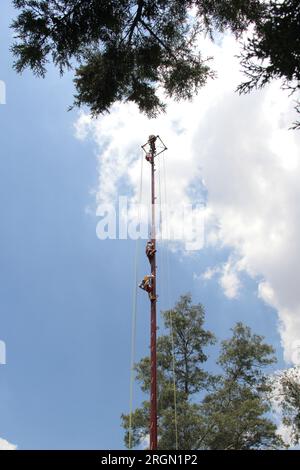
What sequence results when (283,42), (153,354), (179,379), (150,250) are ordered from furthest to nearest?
(179,379)
(150,250)
(153,354)
(283,42)

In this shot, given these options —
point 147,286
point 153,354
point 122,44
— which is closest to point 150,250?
point 147,286

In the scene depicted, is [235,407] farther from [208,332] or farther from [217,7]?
[217,7]

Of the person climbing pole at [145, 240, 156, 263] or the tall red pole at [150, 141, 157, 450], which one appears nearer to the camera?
the tall red pole at [150, 141, 157, 450]

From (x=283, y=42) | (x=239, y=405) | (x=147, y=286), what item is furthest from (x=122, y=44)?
(x=239, y=405)

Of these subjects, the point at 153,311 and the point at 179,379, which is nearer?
the point at 153,311

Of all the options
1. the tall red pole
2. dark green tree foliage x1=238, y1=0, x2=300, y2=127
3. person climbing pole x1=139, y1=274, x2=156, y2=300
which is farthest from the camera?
person climbing pole x1=139, y1=274, x2=156, y2=300

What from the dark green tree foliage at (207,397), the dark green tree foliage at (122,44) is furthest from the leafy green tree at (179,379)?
the dark green tree foliage at (122,44)

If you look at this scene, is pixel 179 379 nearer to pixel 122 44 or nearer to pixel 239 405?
pixel 239 405

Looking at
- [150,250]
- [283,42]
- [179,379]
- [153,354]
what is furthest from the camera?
[179,379]

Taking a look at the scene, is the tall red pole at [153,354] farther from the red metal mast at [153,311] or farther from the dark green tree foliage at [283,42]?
the dark green tree foliage at [283,42]

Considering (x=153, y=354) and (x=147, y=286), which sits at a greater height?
(x=147, y=286)

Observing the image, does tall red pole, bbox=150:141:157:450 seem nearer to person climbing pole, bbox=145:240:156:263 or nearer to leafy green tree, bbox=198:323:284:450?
person climbing pole, bbox=145:240:156:263

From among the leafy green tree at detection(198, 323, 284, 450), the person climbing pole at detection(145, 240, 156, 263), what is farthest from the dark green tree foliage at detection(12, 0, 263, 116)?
the leafy green tree at detection(198, 323, 284, 450)

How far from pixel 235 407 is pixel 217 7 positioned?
53.3ft
